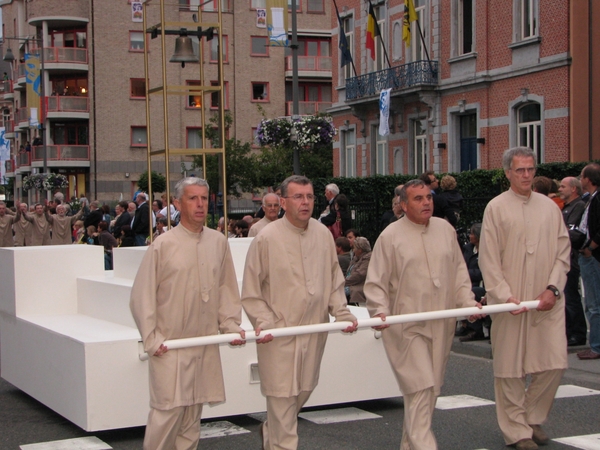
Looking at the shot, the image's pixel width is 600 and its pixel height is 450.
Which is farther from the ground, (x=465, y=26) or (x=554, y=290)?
(x=465, y=26)

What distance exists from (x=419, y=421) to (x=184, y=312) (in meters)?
1.76

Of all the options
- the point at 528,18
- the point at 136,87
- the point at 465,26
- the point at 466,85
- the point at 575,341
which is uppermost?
the point at 136,87

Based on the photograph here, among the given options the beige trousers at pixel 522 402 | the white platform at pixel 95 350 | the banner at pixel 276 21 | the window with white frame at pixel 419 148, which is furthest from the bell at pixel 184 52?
the window with white frame at pixel 419 148

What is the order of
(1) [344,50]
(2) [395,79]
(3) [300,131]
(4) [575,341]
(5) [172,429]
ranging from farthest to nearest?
(1) [344,50] < (2) [395,79] < (3) [300,131] < (4) [575,341] < (5) [172,429]

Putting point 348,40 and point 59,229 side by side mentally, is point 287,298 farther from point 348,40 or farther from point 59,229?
point 348,40

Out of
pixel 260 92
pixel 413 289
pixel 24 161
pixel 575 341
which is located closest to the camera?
pixel 413 289

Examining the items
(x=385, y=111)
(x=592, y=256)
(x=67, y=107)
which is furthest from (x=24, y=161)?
(x=592, y=256)

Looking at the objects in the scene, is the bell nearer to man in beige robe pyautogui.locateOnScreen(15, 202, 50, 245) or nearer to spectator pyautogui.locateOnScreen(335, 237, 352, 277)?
spectator pyautogui.locateOnScreen(335, 237, 352, 277)

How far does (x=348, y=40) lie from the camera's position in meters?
37.2

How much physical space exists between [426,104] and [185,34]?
21.5 metres

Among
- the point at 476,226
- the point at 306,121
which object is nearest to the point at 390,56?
the point at 306,121

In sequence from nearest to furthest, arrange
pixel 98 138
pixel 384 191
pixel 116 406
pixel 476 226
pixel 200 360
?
pixel 200 360, pixel 116 406, pixel 476 226, pixel 384 191, pixel 98 138

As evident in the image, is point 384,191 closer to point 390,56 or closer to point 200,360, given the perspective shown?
point 390,56

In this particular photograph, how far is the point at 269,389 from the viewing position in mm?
6617
